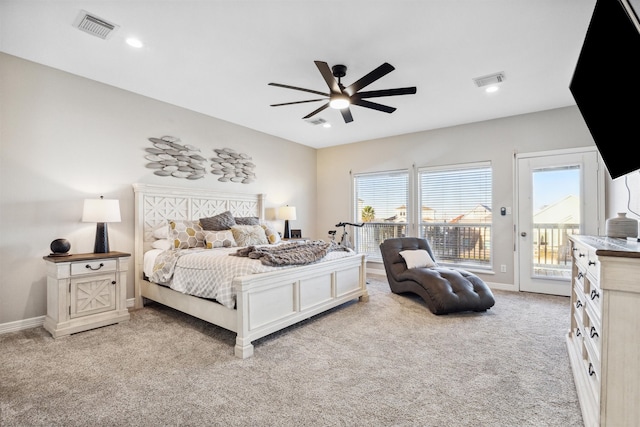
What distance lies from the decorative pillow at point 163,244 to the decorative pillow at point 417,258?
2.96m

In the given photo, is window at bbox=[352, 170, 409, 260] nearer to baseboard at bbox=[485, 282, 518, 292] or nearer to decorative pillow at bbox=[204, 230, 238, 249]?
baseboard at bbox=[485, 282, 518, 292]

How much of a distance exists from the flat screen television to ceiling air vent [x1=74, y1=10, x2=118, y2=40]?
10.6 feet

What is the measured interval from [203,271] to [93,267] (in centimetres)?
119

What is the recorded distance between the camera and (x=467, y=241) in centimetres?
511

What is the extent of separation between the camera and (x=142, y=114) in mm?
3914

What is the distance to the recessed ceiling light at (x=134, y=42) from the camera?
2678 mm

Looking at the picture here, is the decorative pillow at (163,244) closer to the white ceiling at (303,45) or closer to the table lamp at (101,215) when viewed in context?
the table lamp at (101,215)

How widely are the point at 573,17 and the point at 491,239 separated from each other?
10.6ft

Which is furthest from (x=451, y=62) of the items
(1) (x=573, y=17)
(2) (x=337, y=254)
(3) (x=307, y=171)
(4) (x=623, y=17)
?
(3) (x=307, y=171)

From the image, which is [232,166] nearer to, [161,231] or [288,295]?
[161,231]

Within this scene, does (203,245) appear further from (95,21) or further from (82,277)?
(95,21)

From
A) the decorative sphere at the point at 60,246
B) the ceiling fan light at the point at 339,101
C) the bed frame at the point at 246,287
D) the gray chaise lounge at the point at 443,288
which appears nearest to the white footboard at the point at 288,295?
the bed frame at the point at 246,287

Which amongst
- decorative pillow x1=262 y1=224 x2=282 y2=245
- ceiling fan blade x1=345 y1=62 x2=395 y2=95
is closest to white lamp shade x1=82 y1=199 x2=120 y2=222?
decorative pillow x1=262 y1=224 x2=282 y2=245

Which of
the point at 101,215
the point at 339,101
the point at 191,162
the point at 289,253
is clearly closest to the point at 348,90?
the point at 339,101
